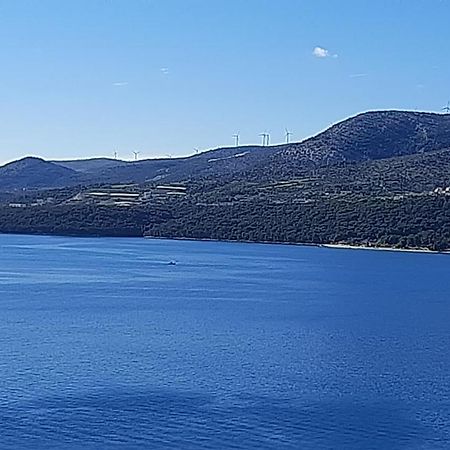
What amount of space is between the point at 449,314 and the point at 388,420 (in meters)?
27.8

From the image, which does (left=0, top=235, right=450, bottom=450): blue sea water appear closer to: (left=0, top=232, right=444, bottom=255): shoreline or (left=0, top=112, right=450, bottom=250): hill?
(left=0, top=232, right=444, bottom=255): shoreline

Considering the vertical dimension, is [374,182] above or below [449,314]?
above

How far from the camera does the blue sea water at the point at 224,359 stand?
30719 mm

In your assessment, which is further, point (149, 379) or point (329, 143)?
point (329, 143)

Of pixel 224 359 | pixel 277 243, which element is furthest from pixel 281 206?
pixel 224 359

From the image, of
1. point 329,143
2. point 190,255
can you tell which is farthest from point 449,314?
point 329,143

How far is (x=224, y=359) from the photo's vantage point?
138ft

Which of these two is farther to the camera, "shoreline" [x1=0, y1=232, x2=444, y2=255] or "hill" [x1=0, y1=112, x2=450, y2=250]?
"hill" [x1=0, y1=112, x2=450, y2=250]

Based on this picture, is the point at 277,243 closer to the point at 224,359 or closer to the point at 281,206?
the point at 281,206

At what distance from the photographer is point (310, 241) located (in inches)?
4577

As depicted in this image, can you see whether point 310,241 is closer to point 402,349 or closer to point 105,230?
point 105,230

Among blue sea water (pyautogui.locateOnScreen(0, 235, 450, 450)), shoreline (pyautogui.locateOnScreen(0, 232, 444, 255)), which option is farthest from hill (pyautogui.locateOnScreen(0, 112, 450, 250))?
blue sea water (pyautogui.locateOnScreen(0, 235, 450, 450))

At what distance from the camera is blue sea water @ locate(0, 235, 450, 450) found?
3072 cm

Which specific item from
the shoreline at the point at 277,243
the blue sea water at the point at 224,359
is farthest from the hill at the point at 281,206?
the blue sea water at the point at 224,359
